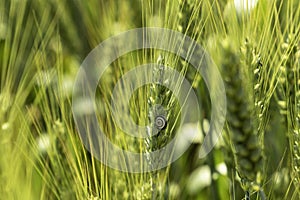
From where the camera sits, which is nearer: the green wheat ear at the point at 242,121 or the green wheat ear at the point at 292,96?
the green wheat ear at the point at 242,121

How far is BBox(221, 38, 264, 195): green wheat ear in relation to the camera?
63 centimetres

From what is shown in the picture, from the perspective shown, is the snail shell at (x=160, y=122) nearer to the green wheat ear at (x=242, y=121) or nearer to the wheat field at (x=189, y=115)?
the wheat field at (x=189, y=115)

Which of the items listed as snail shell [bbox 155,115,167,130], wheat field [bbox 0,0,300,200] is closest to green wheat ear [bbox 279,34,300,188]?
wheat field [bbox 0,0,300,200]

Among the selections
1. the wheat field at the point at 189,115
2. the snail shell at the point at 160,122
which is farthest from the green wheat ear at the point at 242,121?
the snail shell at the point at 160,122

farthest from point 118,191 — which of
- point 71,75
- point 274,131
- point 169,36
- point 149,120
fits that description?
point 71,75

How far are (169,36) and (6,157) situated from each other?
0.30 meters

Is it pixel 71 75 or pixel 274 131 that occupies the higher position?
pixel 71 75

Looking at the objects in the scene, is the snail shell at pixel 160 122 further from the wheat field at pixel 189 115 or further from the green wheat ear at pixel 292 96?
the green wheat ear at pixel 292 96

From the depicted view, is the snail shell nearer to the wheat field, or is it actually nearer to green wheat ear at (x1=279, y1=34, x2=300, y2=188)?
Answer: the wheat field

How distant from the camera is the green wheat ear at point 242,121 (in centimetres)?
63

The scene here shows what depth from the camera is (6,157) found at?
89 centimetres

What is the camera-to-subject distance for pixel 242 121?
66 centimetres

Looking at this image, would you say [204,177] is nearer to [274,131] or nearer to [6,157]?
[274,131]

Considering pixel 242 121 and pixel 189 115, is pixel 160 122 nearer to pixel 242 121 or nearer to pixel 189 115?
pixel 242 121
